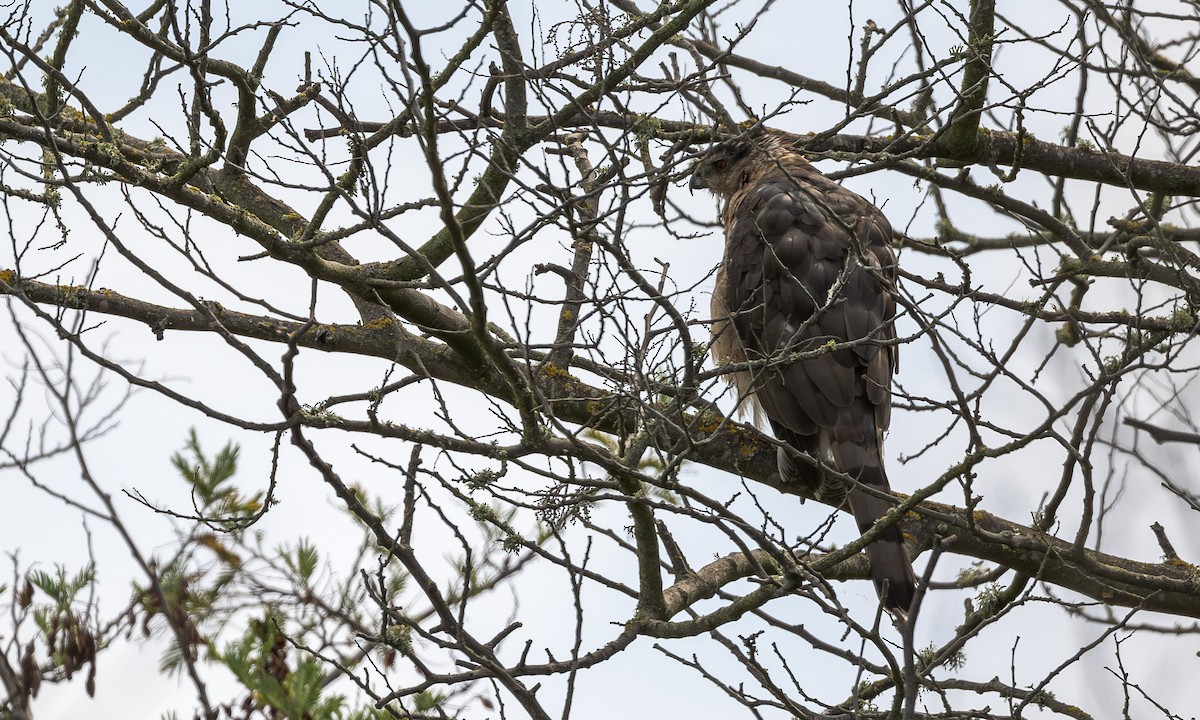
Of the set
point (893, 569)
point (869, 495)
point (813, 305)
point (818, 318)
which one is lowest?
point (893, 569)

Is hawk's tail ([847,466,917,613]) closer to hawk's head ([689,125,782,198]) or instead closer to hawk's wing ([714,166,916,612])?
hawk's wing ([714,166,916,612])

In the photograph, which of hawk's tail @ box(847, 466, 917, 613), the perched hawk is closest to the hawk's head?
the perched hawk

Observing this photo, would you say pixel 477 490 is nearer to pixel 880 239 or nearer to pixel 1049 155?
pixel 880 239

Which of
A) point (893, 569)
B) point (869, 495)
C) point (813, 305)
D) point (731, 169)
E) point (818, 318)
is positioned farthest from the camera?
point (731, 169)

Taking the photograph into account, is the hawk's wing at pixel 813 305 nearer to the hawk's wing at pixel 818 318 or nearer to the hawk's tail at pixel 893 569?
the hawk's wing at pixel 818 318

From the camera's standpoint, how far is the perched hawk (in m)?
5.34

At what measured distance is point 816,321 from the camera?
5160 mm

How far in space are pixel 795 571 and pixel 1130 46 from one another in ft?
9.57

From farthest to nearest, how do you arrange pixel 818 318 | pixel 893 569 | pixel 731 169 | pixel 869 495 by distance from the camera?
pixel 731 169 < pixel 818 318 < pixel 869 495 < pixel 893 569

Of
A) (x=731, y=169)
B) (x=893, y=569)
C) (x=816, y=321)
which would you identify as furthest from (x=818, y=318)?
(x=731, y=169)

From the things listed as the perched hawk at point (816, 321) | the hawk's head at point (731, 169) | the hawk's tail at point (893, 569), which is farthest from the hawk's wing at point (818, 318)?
the hawk's head at point (731, 169)

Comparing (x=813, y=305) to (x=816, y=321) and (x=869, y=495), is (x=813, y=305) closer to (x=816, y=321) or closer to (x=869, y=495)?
(x=816, y=321)

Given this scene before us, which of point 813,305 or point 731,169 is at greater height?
point 731,169

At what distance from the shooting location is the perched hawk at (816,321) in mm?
5336
